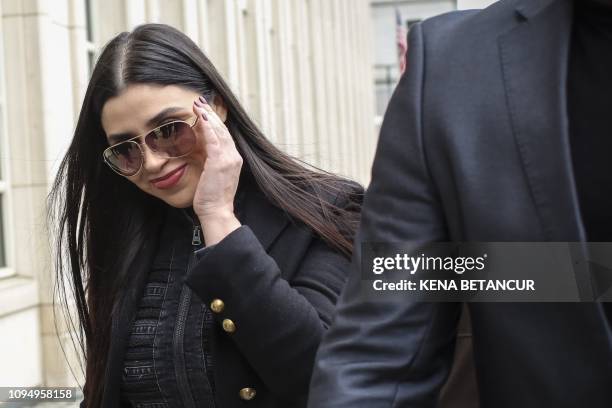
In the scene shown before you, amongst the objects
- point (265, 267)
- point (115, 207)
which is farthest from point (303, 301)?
point (115, 207)

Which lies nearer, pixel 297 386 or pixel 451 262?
pixel 451 262

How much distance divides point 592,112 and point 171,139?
4.21 feet

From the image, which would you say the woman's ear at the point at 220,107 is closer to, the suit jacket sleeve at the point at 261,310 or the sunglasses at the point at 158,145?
the sunglasses at the point at 158,145

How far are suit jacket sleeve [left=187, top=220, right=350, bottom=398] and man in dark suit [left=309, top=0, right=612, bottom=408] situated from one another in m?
0.76

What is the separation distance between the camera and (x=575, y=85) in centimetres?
166

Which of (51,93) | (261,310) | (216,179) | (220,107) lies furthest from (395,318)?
(51,93)

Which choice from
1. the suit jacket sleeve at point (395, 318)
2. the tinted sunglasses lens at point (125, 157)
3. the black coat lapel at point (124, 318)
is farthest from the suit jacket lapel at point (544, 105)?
the black coat lapel at point (124, 318)

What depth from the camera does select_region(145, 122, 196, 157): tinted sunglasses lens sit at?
2.63 metres

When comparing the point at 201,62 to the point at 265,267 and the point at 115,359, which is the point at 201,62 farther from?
the point at 115,359

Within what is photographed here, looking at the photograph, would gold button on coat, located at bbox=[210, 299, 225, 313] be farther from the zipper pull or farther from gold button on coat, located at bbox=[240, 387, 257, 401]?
the zipper pull

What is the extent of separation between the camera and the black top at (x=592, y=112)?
1.60 metres

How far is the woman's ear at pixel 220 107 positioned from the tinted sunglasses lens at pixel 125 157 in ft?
0.95

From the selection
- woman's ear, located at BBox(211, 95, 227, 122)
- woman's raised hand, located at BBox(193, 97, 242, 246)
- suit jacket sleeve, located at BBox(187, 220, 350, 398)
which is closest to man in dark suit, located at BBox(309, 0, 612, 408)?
suit jacket sleeve, located at BBox(187, 220, 350, 398)

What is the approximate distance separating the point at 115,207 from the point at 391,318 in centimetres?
148
